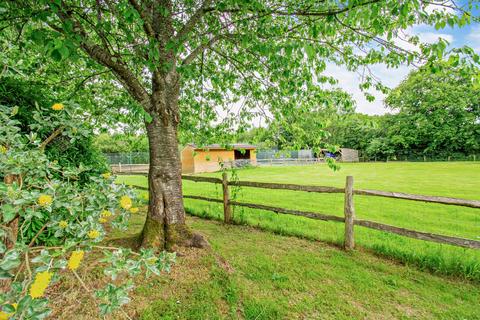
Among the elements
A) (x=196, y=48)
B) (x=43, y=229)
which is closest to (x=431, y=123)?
(x=196, y=48)

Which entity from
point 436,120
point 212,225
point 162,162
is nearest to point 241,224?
point 212,225

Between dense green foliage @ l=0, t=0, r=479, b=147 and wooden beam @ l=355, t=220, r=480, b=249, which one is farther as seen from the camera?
wooden beam @ l=355, t=220, r=480, b=249

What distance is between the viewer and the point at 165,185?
154 inches

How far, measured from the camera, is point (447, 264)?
366cm

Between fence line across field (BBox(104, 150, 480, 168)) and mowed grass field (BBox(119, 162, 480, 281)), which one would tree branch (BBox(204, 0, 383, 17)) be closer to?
mowed grass field (BBox(119, 162, 480, 281))

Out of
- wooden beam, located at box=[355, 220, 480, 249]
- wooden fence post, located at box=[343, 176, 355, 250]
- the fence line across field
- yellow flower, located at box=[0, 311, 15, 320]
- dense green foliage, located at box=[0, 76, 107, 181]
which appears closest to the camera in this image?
yellow flower, located at box=[0, 311, 15, 320]

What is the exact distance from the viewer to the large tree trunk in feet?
12.5

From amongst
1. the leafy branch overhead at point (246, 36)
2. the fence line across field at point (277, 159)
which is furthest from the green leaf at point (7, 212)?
the fence line across field at point (277, 159)

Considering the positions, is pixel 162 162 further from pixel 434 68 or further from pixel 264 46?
pixel 434 68

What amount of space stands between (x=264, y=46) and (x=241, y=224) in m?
4.29

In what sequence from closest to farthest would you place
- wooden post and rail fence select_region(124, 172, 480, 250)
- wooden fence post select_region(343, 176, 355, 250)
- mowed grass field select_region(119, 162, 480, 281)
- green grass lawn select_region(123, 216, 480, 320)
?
green grass lawn select_region(123, 216, 480, 320)
wooden post and rail fence select_region(124, 172, 480, 250)
mowed grass field select_region(119, 162, 480, 281)
wooden fence post select_region(343, 176, 355, 250)

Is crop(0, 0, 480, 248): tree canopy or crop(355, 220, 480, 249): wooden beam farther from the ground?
crop(0, 0, 480, 248): tree canopy

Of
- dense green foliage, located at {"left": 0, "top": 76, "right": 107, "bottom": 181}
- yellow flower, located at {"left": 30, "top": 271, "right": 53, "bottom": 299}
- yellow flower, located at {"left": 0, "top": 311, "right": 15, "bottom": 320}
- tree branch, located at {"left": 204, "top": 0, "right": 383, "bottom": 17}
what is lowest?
yellow flower, located at {"left": 0, "top": 311, "right": 15, "bottom": 320}

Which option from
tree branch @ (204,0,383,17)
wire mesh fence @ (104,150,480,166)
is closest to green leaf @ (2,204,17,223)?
tree branch @ (204,0,383,17)
